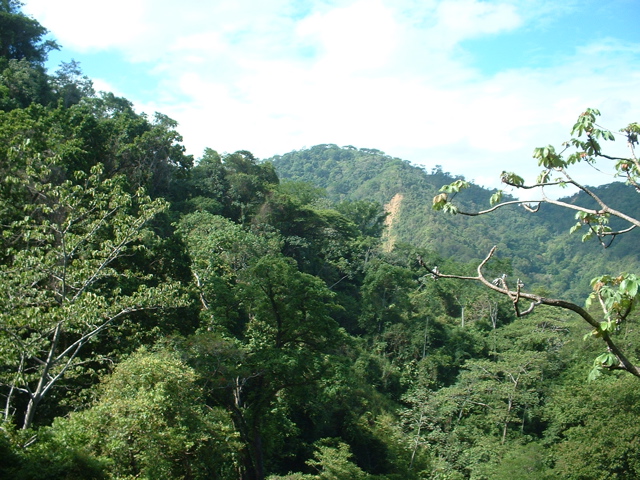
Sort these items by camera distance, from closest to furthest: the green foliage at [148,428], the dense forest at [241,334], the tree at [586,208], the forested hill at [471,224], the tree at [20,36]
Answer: the tree at [586,208], the green foliage at [148,428], the dense forest at [241,334], the tree at [20,36], the forested hill at [471,224]

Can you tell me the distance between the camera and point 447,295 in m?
31.4

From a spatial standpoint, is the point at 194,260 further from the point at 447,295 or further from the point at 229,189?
the point at 447,295

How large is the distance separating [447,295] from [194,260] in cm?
2038

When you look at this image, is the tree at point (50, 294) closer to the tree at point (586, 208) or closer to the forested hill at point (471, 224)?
the tree at point (586, 208)

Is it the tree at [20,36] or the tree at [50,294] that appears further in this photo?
the tree at [20,36]

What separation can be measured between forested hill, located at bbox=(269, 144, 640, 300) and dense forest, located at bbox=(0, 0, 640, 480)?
2334 cm

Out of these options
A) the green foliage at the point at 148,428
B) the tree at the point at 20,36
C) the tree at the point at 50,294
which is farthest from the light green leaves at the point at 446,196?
the tree at the point at 20,36

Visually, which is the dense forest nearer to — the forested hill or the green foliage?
the green foliage

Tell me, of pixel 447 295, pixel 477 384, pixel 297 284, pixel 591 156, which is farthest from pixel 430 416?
pixel 591 156

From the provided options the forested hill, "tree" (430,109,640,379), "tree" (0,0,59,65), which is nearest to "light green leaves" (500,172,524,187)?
"tree" (430,109,640,379)

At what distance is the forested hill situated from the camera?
59000 millimetres

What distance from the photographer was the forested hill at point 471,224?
194ft

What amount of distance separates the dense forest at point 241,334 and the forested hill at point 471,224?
23.3m

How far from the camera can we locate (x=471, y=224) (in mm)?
68312
